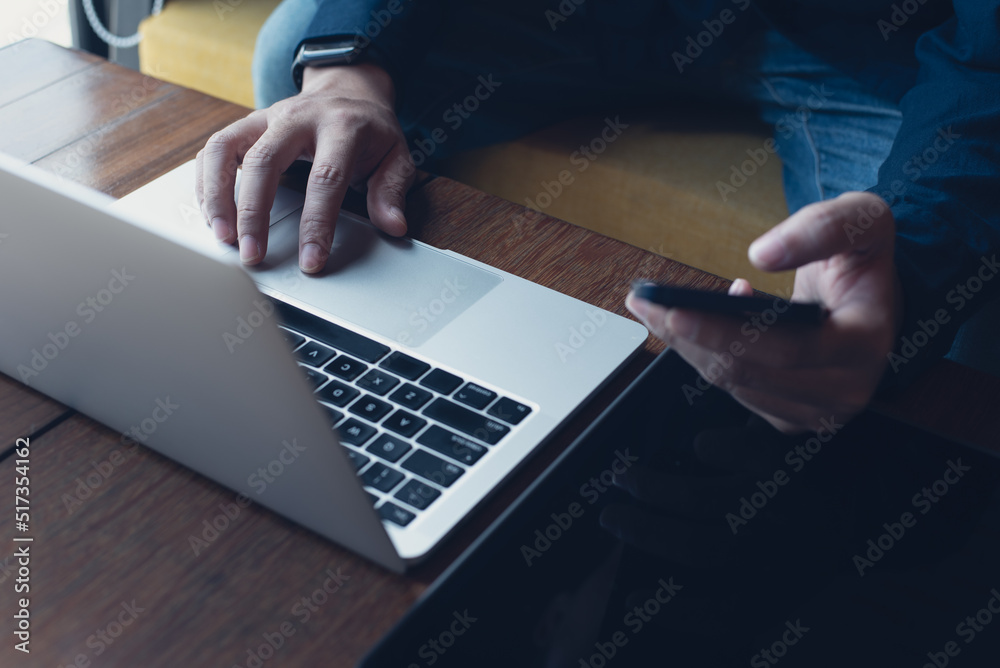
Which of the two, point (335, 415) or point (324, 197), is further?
point (324, 197)

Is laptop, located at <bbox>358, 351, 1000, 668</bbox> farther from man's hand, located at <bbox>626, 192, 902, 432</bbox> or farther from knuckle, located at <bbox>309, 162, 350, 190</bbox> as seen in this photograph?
knuckle, located at <bbox>309, 162, 350, 190</bbox>

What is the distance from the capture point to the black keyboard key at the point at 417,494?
1.49 feet

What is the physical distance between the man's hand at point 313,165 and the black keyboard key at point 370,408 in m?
0.17

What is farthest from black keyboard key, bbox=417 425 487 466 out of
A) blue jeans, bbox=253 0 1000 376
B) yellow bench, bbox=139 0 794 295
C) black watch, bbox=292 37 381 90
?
yellow bench, bbox=139 0 794 295

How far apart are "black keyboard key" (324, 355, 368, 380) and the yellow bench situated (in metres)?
0.78

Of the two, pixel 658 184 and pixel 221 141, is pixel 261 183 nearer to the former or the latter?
pixel 221 141

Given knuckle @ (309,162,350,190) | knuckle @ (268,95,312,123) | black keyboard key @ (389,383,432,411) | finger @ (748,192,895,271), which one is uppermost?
finger @ (748,192,895,271)

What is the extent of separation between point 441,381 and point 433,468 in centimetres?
8

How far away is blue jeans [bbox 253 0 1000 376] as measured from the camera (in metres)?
1.10

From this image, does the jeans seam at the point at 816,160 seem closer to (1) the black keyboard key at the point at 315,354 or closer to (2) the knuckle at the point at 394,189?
(2) the knuckle at the point at 394,189

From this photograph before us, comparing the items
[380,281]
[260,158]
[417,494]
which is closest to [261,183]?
[260,158]

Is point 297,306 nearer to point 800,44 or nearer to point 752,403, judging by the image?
point 752,403

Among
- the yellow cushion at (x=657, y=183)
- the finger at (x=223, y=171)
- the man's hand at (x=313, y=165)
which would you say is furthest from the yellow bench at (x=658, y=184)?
the finger at (x=223, y=171)

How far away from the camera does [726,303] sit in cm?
45
